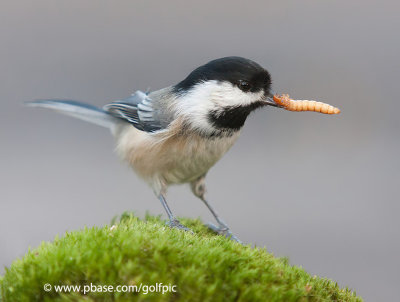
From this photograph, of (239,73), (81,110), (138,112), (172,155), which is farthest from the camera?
(81,110)

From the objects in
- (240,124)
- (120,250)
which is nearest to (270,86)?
(240,124)

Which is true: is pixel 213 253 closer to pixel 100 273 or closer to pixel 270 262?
pixel 270 262

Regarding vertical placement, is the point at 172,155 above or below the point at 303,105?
below

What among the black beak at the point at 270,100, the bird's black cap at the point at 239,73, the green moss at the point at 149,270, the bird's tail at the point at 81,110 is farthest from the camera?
the bird's tail at the point at 81,110

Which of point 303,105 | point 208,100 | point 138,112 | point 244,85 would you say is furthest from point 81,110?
point 303,105

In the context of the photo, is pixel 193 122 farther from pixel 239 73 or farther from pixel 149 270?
pixel 149 270

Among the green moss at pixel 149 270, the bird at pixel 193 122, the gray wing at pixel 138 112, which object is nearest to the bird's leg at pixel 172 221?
the bird at pixel 193 122

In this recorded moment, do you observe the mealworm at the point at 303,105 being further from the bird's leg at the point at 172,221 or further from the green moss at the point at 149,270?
the green moss at the point at 149,270
